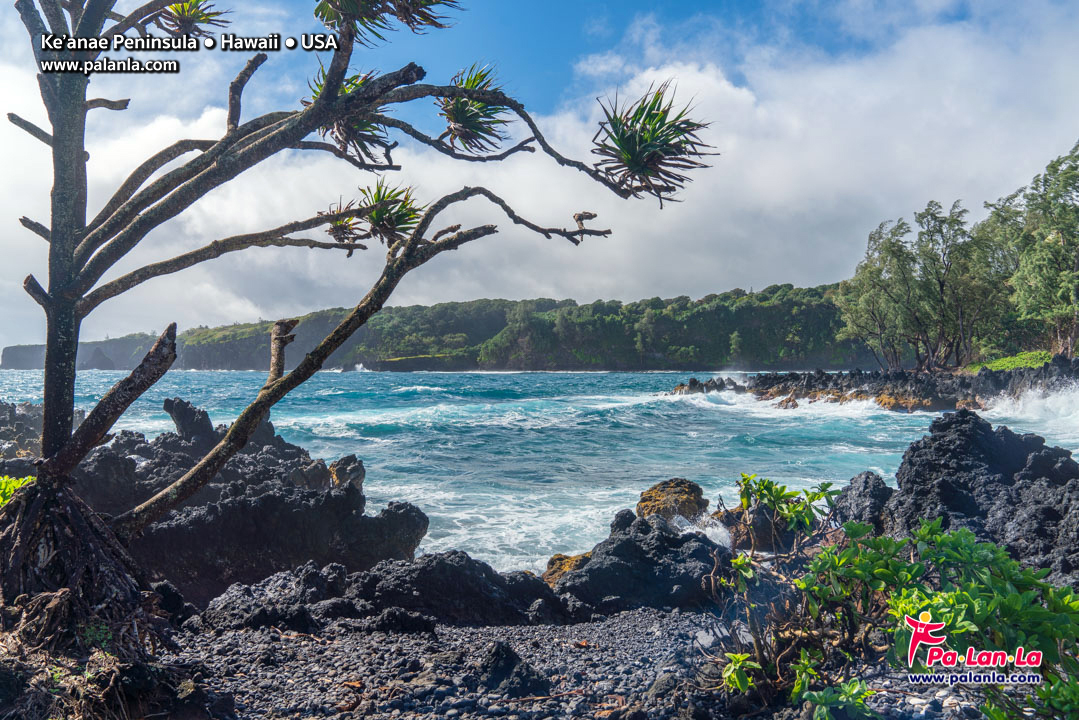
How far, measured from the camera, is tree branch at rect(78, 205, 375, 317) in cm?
335

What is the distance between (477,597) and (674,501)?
5070 mm

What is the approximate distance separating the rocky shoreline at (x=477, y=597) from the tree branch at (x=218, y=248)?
1.91 m

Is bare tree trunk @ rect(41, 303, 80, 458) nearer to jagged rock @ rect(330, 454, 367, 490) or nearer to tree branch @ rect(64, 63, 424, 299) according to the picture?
tree branch @ rect(64, 63, 424, 299)

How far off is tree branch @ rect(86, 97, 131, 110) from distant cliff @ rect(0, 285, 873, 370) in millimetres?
91909

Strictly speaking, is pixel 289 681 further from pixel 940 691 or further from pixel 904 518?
pixel 904 518

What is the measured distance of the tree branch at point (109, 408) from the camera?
281 cm

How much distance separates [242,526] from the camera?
20.6 ft

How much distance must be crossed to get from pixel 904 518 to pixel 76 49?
753cm

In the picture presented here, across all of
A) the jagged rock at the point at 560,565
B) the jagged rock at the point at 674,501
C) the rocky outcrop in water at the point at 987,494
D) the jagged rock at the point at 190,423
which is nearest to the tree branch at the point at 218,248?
the jagged rock at the point at 560,565

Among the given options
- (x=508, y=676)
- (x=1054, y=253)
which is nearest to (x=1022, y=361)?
(x=1054, y=253)

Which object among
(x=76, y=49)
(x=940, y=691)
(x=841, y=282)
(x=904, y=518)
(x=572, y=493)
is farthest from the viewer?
(x=841, y=282)

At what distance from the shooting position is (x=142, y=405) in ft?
124

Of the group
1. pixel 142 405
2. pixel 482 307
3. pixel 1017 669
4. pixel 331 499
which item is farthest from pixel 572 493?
pixel 482 307

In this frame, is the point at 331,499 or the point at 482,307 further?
the point at 482,307
